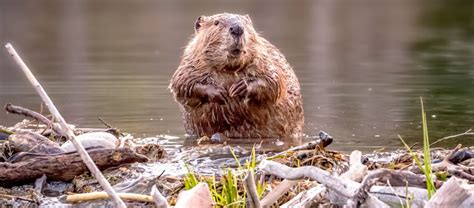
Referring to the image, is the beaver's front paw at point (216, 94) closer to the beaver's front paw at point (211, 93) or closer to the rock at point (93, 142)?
the beaver's front paw at point (211, 93)

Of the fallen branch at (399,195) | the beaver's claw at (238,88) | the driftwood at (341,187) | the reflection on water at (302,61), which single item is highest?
the driftwood at (341,187)

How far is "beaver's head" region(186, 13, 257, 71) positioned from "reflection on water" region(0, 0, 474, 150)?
31.8 inches

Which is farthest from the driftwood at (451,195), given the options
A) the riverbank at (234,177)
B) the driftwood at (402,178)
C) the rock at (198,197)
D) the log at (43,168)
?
the log at (43,168)

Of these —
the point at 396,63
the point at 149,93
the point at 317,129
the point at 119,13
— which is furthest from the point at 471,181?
the point at 119,13

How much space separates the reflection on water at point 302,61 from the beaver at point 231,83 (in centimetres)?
45

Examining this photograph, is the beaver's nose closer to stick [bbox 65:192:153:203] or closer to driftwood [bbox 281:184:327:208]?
stick [bbox 65:192:153:203]

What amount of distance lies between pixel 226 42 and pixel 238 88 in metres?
0.34

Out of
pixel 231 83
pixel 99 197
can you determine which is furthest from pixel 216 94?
pixel 99 197

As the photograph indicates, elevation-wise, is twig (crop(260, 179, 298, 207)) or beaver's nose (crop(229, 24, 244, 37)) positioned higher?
beaver's nose (crop(229, 24, 244, 37))

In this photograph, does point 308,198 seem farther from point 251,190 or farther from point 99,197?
point 99,197

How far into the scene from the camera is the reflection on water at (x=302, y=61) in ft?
28.8

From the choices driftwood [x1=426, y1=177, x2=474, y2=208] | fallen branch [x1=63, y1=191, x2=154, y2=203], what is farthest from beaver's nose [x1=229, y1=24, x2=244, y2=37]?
driftwood [x1=426, y1=177, x2=474, y2=208]

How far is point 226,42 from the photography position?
23.9 feet

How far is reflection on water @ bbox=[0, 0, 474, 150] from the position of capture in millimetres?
8766
